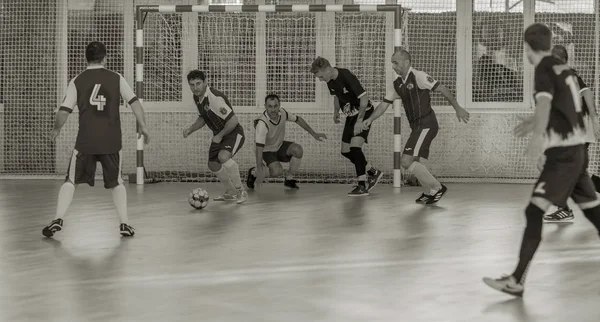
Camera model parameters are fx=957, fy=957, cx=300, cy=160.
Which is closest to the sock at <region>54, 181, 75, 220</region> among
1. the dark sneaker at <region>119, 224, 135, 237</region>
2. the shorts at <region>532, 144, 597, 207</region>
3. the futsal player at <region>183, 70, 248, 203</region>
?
the dark sneaker at <region>119, 224, 135, 237</region>

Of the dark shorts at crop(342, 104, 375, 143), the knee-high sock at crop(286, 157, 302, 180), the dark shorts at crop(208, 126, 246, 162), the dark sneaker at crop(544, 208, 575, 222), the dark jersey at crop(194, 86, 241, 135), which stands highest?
the dark jersey at crop(194, 86, 241, 135)

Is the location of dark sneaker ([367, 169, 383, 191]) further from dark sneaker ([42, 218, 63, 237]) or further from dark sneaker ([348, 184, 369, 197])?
dark sneaker ([42, 218, 63, 237])

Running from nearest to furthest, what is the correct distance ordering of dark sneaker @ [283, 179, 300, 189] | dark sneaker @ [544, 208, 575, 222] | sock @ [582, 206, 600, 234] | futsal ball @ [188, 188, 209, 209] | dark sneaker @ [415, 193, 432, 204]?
sock @ [582, 206, 600, 234] → dark sneaker @ [544, 208, 575, 222] → futsal ball @ [188, 188, 209, 209] → dark sneaker @ [415, 193, 432, 204] → dark sneaker @ [283, 179, 300, 189]

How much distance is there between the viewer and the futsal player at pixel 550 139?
4848 mm

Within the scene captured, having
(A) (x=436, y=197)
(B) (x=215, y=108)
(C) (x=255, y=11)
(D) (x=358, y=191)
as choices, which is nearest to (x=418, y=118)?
(A) (x=436, y=197)

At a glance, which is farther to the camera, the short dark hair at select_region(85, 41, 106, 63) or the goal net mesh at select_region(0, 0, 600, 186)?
the goal net mesh at select_region(0, 0, 600, 186)

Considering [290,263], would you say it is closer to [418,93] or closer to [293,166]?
[418,93]

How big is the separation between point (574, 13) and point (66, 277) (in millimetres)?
9026

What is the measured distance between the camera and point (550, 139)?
495cm

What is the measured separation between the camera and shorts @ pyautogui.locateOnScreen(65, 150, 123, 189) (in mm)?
7137

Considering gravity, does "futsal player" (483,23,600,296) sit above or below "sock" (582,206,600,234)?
above

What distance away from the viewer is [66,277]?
5.51m

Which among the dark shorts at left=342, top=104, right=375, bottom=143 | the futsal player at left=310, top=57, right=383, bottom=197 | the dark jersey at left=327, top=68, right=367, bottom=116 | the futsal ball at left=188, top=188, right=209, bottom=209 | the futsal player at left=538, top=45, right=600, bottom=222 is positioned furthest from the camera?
the dark shorts at left=342, top=104, right=375, bottom=143

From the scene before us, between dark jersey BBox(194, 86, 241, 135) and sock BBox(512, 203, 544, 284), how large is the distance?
5.04 metres
